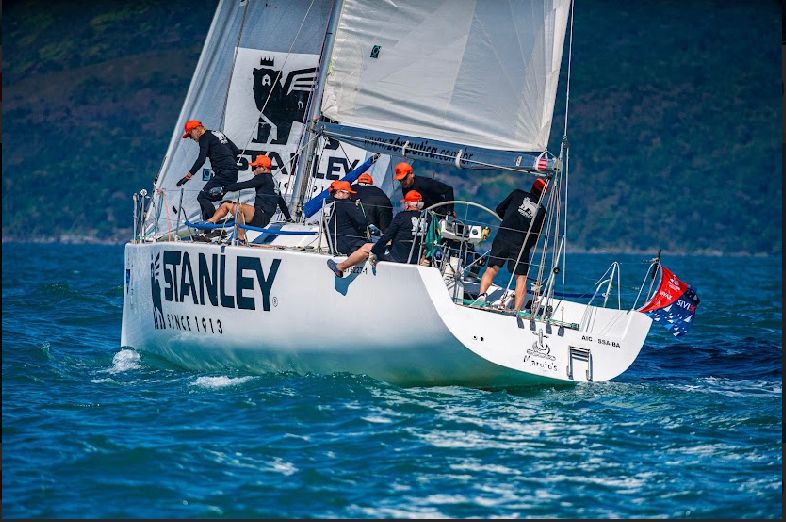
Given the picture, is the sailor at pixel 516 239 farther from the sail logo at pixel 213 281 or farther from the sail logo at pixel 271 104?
the sail logo at pixel 271 104

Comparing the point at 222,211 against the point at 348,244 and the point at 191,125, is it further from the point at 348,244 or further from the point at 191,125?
the point at 348,244

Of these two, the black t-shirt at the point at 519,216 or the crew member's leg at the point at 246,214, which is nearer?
the black t-shirt at the point at 519,216

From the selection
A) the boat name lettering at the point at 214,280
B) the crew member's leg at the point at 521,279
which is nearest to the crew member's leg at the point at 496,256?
the crew member's leg at the point at 521,279

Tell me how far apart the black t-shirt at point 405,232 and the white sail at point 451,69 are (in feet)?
4.68

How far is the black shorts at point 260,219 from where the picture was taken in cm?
1261

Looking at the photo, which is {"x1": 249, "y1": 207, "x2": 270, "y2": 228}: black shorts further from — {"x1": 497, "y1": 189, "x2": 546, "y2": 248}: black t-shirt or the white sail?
{"x1": 497, "y1": 189, "x2": 546, "y2": 248}: black t-shirt

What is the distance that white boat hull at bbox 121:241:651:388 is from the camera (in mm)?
10492

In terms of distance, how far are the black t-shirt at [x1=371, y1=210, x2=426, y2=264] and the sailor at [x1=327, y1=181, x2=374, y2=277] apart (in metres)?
0.24

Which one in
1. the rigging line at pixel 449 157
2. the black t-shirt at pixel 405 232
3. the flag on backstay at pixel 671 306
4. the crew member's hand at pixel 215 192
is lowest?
the flag on backstay at pixel 671 306

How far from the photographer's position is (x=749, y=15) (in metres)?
118

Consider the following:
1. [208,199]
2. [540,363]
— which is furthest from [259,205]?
[540,363]

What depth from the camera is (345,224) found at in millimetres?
11398

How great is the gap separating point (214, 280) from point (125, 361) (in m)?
→ 2.04

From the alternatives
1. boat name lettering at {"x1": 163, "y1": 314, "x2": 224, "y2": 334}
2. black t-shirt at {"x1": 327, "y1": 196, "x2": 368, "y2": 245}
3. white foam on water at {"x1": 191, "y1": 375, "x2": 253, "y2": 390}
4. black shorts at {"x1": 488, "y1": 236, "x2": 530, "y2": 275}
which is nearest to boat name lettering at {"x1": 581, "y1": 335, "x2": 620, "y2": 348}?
black shorts at {"x1": 488, "y1": 236, "x2": 530, "y2": 275}
